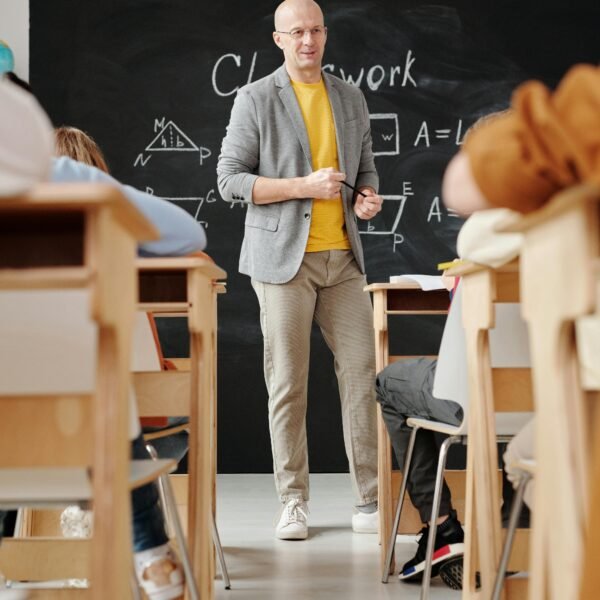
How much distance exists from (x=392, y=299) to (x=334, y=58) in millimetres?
2382

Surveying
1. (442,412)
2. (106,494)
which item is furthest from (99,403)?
(442,412)

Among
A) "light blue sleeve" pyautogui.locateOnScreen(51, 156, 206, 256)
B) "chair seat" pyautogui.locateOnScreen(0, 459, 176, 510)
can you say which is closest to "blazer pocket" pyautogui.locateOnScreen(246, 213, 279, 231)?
"light blue sleeve" pyautogui.locateOnScreen(51, 156, 206, 256)

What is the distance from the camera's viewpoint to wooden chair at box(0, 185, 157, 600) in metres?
1.20

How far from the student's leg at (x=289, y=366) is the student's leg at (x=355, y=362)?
0.31 feet

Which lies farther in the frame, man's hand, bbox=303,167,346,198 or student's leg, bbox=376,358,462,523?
man's hand, bbox=303,167,346,198

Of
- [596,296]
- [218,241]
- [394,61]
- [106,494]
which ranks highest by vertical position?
[394,61]

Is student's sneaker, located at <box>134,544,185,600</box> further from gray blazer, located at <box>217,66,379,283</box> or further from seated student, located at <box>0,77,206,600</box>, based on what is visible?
gray blazer, located at <box>217,66,379,283</box>

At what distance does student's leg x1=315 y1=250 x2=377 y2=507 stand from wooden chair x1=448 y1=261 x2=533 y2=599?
1.45 m

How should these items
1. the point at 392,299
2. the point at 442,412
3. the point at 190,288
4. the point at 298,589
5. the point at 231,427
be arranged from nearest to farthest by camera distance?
the point at 190,288 → the point at 442,412 → the point at 298,589 → the point at 392,299 → the point at 231,427

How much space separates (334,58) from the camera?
5.16m

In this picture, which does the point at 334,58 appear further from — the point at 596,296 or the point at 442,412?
the point at 596,296

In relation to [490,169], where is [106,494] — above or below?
below

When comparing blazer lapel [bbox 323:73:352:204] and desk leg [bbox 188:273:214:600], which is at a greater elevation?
blazer lapel [bbox 323:73:352:204]

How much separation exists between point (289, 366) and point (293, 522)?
0.54 metres
